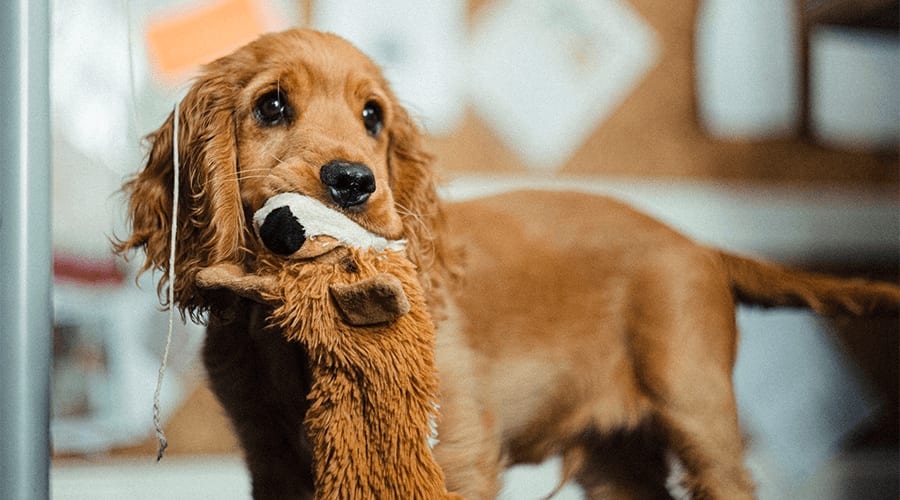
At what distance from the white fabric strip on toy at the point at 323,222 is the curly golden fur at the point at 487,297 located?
15 mm

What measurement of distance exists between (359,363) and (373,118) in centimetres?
→ 26

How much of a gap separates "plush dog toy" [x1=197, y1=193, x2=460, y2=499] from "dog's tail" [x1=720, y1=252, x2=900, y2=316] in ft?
1.85

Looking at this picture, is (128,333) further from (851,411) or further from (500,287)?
(851,411)

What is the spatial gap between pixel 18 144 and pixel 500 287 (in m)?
0.49

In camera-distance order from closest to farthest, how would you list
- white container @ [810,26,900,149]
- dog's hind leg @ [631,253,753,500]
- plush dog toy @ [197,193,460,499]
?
1. plush dog toy @ [197,193,460,499]
2. dog's hind leg @ [631,253,753,500]
3. white container @ [810,26,900,149]

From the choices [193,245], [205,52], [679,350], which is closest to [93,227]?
[205,52]

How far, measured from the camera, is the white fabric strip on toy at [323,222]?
483 millimetres

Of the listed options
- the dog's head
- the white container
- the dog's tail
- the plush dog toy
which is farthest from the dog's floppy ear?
the white container

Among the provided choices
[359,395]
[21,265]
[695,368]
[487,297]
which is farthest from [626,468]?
[21,265]

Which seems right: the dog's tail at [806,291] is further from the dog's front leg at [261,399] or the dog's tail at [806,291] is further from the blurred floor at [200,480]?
the dog's front leg at [261,399]

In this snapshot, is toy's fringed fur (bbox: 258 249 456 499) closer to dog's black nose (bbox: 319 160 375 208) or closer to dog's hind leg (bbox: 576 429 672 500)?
dog's black nose (bbox: 319 160 375 208)

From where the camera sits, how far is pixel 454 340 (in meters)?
0.74

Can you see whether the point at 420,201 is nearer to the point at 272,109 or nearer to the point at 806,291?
the point at 272,109

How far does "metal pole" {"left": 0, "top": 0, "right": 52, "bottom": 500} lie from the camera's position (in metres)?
0.52
